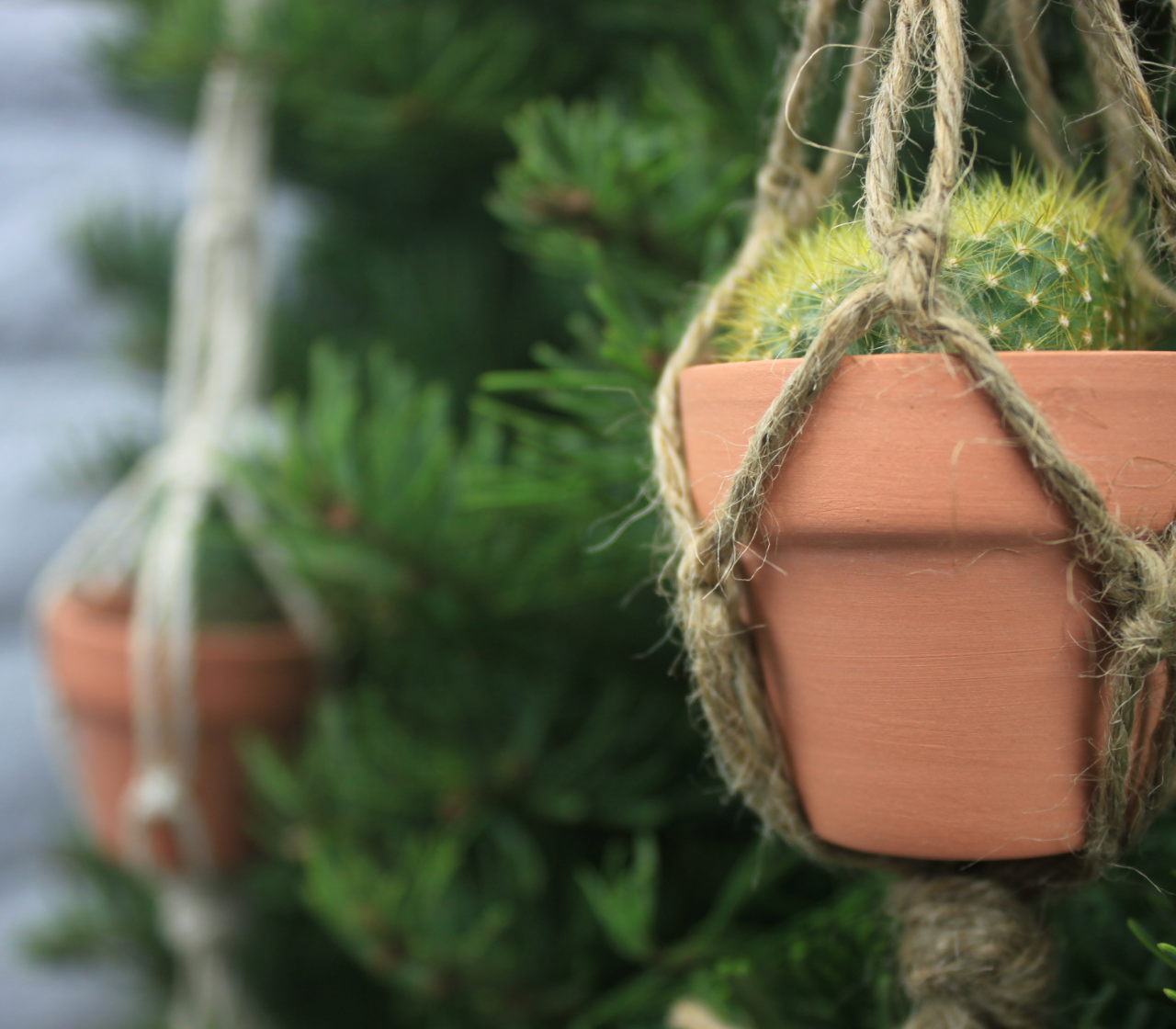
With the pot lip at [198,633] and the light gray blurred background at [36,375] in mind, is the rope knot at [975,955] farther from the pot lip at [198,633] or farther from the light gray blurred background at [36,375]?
the light gray blurred background at [36,375]

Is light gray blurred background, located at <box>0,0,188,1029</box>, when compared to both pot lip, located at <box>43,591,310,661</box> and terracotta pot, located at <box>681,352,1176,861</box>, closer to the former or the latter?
pot lip, located at <box>43,591,310,661</box>

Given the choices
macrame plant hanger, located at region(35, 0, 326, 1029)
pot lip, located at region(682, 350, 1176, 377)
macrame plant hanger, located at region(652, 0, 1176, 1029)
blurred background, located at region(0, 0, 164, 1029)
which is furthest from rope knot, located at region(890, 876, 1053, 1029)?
blurred background, located at region(0, 0, 164, 1029)

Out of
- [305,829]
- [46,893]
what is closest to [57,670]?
[305,829]

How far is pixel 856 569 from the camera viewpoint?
228mm

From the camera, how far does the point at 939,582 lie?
22 cm

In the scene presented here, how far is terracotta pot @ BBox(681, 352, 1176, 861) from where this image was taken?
208mm

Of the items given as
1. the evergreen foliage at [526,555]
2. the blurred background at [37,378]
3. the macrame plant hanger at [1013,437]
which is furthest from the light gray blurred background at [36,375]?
the macrame plant hanger at [1013,437]

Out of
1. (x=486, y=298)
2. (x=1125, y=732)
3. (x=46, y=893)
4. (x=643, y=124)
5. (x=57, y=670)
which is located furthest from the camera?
(x=46, y=893)

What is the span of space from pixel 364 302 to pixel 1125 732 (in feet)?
2.17

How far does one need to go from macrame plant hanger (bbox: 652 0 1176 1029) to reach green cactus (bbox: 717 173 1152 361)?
1 cm

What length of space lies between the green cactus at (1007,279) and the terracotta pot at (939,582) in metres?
0.02

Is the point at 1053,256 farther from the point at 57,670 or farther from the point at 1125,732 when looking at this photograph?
the point at 57,670

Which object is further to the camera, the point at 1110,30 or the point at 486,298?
the point at 486,298

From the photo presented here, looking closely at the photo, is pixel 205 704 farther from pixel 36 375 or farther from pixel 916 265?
pixel 36 375
